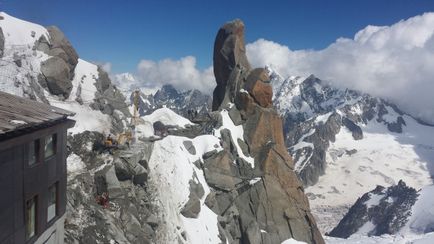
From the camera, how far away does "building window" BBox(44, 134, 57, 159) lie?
22.5 meters

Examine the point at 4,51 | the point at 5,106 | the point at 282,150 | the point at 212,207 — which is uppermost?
the point at 4,51

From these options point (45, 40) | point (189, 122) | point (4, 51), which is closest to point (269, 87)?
point (189, 122)

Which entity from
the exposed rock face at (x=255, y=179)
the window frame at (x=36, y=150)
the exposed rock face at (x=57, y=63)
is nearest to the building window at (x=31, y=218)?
the window frame at (x=36, y=150)

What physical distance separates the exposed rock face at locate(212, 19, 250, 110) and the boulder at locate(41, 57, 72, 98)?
37726mm

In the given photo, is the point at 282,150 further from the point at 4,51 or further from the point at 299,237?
the point at 4,51

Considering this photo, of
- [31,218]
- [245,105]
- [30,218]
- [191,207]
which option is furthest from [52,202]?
[245,105]

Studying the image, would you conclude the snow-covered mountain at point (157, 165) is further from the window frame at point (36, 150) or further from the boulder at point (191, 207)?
the window frame at point (36, 150)

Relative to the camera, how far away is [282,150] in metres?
90.2

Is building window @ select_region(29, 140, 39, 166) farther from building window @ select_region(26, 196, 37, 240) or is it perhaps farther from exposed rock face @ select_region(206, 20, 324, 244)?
exposed rock face @ select_region(206, 20, 324, 244)

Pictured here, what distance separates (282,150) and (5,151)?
75.4 m

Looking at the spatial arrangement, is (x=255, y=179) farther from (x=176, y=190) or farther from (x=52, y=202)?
(x=52, y=202)

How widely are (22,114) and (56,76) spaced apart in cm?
5313

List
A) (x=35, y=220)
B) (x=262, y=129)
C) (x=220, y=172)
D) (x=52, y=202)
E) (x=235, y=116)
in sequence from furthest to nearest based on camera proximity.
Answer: (x=235, y=116)
(x=262, y=129)
(x=220, y=172)
(x=52, y=202)
(x=35, y=220)

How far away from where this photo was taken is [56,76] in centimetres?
7100
